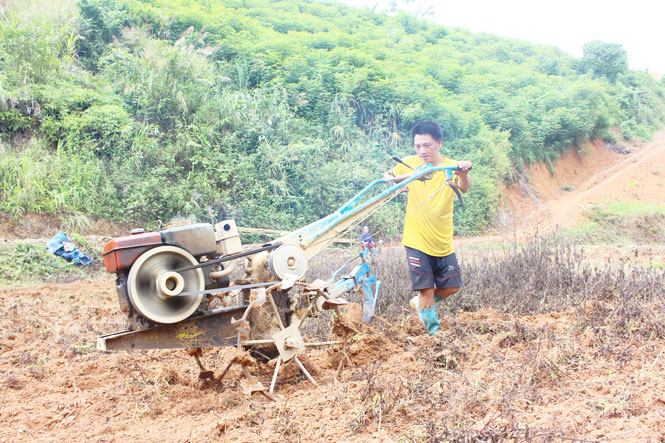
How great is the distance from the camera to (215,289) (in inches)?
133

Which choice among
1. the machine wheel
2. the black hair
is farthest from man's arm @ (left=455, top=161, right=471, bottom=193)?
the machine wheel

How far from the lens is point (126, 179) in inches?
506

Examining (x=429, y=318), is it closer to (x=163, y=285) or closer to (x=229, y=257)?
(x=229, y=257)

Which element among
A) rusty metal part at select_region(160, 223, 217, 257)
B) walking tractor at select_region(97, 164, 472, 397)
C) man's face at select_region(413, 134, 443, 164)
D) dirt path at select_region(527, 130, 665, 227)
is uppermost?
man's face at select_region(413, 134, 443, 164)

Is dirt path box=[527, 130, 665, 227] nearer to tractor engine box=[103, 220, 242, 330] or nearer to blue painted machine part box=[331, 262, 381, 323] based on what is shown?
blue painted machine part box=[331, 262, 381, 323]

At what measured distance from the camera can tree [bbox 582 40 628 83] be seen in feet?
116

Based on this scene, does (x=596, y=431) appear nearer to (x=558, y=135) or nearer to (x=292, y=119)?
(x=292, y=119)

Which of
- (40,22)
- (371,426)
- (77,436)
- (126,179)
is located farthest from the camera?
(40,22)

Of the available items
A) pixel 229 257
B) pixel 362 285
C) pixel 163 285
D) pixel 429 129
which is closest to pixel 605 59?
pixel 429 129

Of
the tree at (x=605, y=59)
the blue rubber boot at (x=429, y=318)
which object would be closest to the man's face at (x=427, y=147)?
the blue rubber boot at (x=429, y=318)

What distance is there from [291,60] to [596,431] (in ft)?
57.1

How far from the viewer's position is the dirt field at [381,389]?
8.27 feet

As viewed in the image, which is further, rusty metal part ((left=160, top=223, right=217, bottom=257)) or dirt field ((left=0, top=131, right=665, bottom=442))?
rusty metal part ((left=160, top=223, right=217, bottom=257))

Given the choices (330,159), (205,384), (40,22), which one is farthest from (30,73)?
(205,384)
